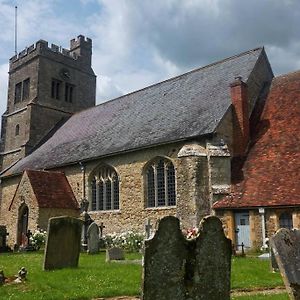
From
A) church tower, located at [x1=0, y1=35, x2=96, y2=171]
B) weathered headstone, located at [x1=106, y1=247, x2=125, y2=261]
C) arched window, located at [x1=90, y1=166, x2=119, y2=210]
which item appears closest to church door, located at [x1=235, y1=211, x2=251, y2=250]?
weathered headstone, located at [x1=106, y1=247, x2=125, y2=261]

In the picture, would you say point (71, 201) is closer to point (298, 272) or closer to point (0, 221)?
point (0, 221)

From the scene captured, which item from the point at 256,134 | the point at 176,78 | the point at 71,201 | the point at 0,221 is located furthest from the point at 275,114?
the point at 0,221

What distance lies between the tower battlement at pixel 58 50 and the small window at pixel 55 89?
2646 millimetres

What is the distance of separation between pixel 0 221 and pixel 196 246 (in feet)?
91.7

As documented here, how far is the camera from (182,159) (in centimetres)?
2009

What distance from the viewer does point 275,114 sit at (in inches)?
854

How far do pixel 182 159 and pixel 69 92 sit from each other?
22491 mm

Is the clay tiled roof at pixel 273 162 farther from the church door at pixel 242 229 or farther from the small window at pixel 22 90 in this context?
the small window at pixel 22 90

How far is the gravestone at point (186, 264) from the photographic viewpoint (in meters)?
6.16

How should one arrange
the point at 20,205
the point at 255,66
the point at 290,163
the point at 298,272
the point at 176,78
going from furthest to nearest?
the point at 176,78 < the point at 20,205 < the point at 255,66 < the point at 290,163 < the point at 298,272

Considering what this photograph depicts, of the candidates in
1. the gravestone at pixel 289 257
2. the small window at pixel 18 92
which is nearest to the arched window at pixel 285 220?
the gravestone at pixel 289 257

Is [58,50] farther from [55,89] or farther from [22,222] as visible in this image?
[22,222]

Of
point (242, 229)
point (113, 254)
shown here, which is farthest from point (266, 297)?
point (242, 229)

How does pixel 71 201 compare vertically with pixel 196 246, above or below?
above
